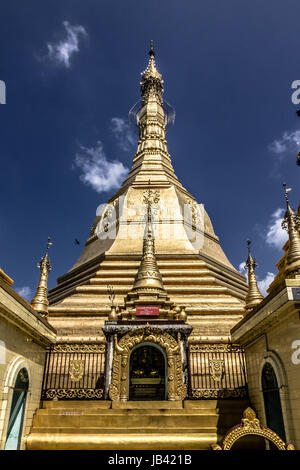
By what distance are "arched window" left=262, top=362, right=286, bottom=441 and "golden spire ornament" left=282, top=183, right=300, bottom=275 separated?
9.43 feet

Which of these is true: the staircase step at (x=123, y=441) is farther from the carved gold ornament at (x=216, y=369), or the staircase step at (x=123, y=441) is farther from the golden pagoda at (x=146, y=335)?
the carved gold ornament at (x=216, y=369)

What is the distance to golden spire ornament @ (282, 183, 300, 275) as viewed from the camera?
1026 centimetres

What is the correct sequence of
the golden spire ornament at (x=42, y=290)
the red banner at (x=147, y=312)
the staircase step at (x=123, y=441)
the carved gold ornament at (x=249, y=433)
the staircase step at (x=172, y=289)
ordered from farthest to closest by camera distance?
1. the staircase step at (x=172, y=289)
2. the golden spire ornament at (x=42, y=290)
3. the red banner at (x=147, y=312)
4. the staircase step at (x=123, y=441)
5. the carved gold ornament at (x=249, y=433)

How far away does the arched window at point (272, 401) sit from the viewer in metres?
8.62

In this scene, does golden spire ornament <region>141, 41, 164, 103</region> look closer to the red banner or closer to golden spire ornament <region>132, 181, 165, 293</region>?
golden spire ornament <region>132, 181, 165, 293</region>

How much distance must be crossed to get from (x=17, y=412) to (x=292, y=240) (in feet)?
32.1

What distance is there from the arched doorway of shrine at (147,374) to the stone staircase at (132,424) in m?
2.15

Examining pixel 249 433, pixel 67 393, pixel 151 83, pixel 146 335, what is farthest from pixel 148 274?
pixel 151 83

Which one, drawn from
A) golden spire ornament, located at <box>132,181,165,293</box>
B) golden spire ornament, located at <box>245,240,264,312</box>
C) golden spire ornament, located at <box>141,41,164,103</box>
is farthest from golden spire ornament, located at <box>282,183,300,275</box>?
golden spire ornament, located at <box>141,41,164,103</box>

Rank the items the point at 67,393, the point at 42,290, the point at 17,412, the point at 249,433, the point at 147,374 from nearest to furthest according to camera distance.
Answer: the point at 249,433, the point at 17,412, the point at 67,393, the point at 147,374, the point at 42,290

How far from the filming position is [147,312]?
1417cm

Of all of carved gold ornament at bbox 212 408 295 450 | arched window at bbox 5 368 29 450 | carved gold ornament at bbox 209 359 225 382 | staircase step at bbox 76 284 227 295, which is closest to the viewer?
carved gold ornament at bbox 212 408 295 450

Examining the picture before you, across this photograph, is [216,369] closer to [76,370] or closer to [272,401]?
[272,401]

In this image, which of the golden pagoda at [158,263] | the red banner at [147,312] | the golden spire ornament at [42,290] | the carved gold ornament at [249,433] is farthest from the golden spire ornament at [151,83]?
the carved gold ornament at [249,433]
